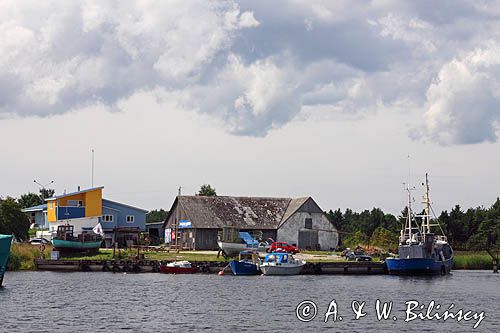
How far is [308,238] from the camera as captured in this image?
11981 centimetres

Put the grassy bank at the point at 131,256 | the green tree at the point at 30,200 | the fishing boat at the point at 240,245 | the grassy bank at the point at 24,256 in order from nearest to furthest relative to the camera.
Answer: the grassy bank at the point at 24,256 → the grassy bank at the point at 131,256 → the fishing boat at the point at 240,245 → the green tree at the point at 30,200

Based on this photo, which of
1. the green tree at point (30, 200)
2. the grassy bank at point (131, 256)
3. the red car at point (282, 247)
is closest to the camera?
the grassy bank at point (131, 256)

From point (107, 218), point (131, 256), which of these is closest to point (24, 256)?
point (131, 256)

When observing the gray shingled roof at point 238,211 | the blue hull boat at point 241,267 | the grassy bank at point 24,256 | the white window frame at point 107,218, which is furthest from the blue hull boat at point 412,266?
the white window frame at point 107,218

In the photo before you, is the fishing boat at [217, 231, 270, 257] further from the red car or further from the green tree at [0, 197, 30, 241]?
the green tree at [0, 197, 30, 241]

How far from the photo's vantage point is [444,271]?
321 feet

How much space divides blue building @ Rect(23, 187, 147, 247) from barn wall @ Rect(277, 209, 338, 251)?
794 inches

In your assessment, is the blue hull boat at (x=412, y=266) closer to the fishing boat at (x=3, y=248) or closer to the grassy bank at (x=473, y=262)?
the grassy bank at (x=473, y=262)

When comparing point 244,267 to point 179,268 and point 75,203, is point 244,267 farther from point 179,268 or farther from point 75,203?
point 75,203

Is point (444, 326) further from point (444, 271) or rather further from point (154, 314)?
point (444, 271)

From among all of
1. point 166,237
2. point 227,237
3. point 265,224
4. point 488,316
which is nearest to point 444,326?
point 488,316

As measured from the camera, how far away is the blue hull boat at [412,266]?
304ft

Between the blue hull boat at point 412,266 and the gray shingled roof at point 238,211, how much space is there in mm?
27860

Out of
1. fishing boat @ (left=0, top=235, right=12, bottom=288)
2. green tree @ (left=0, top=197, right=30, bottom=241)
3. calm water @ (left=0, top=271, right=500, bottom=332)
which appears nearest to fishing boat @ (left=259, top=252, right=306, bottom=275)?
calm water @ (left=0, top=271, right=500, bottom=332)
